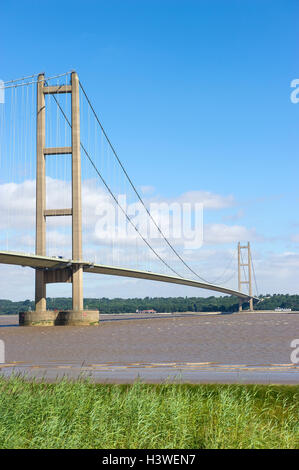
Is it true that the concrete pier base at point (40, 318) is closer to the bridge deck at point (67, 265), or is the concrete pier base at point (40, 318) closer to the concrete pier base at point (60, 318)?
the concrete pier base at point (60, 318)

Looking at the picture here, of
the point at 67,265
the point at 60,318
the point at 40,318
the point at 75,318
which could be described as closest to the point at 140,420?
the point at 67,265

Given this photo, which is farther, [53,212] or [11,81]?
[11,81]

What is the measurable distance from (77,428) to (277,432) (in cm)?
352

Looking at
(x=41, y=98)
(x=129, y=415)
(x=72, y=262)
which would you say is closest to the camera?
(x=129, y=415)

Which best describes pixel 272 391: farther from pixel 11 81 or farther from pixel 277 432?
pixel 11 81

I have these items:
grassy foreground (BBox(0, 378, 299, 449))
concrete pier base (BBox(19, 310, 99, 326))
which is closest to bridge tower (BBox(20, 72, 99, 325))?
concrete pier base (BBox(19, 310, 99, 326))

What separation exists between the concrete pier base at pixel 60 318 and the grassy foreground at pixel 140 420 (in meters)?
60.4

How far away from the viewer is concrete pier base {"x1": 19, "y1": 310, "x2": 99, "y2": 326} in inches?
2874

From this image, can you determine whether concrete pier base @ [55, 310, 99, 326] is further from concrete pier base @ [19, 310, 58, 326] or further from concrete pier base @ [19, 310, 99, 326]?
concrete pier base @ [19, 310, 58, 326]

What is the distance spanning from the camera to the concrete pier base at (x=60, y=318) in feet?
240

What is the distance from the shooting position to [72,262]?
7125 cm

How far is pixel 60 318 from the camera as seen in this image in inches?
2931

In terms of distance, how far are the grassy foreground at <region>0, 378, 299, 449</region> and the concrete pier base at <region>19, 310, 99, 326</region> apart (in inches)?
2379
